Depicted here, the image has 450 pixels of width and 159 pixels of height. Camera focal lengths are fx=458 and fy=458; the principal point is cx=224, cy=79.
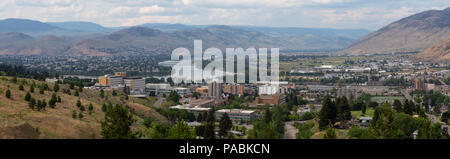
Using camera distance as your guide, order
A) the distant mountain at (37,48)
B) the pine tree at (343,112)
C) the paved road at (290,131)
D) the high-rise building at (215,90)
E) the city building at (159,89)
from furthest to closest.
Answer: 1. the distant mountain at (37,48)
2. the city building at (159,89)
3. the high-rise building at (215,90)
4. the paved road at (290,131)
5. the pine tree at (343,112)

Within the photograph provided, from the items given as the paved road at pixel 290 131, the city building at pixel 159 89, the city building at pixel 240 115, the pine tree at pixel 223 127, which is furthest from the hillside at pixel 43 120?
the city building at pixel 159 89

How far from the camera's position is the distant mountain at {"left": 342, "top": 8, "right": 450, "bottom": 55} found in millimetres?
161625

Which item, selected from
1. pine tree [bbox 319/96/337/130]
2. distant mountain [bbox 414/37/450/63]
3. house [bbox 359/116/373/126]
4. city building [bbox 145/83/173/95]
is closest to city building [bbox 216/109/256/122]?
house [bbox 359/116/373/126]

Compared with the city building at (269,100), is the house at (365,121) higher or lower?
higher

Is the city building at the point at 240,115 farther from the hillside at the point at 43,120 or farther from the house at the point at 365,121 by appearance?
the hillside at the point at 43,120

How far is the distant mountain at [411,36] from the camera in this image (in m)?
162

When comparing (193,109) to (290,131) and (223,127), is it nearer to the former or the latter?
(290,131)

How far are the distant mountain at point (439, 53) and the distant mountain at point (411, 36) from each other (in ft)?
122

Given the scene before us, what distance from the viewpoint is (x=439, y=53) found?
Answer: 10906cm

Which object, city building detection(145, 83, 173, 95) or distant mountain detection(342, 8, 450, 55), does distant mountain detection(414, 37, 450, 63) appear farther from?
city building detection(145, 83, 173, 95)

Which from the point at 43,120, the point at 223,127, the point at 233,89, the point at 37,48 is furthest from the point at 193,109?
the point at 37,48

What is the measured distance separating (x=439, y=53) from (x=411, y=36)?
231 feet
